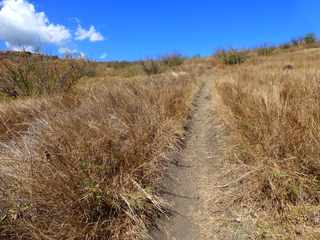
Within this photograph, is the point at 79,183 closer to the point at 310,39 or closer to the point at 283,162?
the point at 283,162

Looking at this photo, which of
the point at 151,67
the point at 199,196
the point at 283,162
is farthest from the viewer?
the point at 151,67

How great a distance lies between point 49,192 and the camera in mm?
2502

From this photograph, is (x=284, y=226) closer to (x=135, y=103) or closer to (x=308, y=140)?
(x=308, y=140)

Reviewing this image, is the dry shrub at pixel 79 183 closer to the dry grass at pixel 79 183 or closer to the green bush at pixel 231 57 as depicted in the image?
the dry grass at pixel 79 183

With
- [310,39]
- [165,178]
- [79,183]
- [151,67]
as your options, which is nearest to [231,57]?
[151,67]

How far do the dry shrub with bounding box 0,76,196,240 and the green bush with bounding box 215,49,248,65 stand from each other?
2165cm

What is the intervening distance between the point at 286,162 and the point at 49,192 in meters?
2.11

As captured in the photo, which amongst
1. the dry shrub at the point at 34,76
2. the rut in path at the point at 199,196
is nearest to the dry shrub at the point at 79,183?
the rut in path at the point at 199,196

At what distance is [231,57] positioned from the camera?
2433 centimetres

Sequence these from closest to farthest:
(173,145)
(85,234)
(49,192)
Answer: (85,234), (49,192), (173,145)

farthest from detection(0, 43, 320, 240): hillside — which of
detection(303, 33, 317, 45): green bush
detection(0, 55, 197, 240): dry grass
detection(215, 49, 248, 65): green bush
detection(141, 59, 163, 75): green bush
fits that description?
detection(303, 33, 317, 45): green bush

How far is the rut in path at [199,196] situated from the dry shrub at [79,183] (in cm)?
20

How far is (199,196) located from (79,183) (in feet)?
→ 4.02

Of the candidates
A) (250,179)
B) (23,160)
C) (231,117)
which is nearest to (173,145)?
(231,117)
